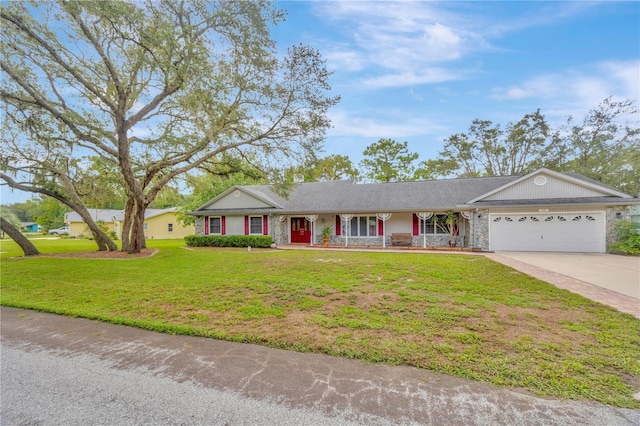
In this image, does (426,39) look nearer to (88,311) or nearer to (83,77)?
(88,311)

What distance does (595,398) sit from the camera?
250 cm

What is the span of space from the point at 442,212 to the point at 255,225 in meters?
11.7

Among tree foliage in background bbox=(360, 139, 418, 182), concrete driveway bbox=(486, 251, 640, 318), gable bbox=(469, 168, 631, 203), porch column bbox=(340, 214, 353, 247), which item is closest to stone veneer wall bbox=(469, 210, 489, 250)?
gable bbox=(469, 168, 631, 203)

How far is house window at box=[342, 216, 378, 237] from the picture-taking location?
17.1 metres

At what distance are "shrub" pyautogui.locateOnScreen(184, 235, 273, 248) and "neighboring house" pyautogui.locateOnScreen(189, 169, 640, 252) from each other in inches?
52.4

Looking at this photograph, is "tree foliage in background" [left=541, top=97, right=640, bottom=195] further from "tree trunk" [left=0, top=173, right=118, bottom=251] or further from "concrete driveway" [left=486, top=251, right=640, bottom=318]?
"tree trunk" [left=0, top=173, right=118, bottom=251]

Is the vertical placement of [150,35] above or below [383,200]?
above

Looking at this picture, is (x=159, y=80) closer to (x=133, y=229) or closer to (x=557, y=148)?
(x=133, y=229)

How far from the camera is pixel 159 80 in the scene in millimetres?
10914

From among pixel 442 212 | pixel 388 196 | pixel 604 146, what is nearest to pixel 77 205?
pixel 388 196

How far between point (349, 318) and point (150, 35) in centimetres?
937

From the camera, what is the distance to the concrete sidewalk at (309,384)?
2.28 metres

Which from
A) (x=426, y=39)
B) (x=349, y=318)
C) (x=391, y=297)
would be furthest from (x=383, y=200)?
(x=349, y=318)

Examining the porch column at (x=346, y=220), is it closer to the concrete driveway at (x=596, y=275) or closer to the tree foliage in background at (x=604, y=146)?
the concrete driveway at (x=596, y=275)
